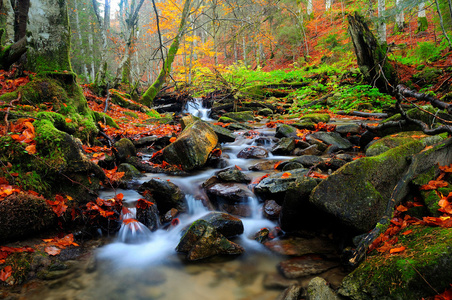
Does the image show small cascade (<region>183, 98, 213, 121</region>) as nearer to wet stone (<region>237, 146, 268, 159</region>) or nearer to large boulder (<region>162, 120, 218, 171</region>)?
wet stone (<region>237, 146, 268, 159</region>)

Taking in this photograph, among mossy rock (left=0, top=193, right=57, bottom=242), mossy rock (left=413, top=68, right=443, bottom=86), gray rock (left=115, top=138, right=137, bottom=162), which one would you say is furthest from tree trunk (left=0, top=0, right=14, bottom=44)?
mossy rock (left=413, top=68, right=443, bottom=86)

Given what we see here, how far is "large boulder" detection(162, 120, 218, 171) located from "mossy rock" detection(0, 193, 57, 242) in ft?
9.66

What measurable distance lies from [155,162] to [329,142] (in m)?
4.72

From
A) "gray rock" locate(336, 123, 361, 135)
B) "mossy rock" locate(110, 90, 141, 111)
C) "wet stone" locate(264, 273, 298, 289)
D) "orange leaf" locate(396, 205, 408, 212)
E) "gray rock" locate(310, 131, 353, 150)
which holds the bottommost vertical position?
"wet stone" locate(264, 273, 298, 289)

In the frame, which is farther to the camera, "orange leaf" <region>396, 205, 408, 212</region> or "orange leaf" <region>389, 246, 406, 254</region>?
"orange leaf" <region>396, 205, 408, 212</region>

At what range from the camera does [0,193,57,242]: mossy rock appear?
8.28 ft

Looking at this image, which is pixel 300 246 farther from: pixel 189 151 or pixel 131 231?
pixel 189 151

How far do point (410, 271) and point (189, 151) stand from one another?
4473 millimetres

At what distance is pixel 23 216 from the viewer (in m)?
2.66

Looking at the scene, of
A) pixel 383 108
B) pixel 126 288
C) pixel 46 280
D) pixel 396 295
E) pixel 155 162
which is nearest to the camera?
pixel 396 295

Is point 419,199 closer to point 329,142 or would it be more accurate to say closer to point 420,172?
point 420,172

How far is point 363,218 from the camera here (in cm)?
279

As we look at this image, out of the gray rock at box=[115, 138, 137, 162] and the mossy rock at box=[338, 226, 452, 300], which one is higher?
the gray rock at box=[115, 138, 137, 162]

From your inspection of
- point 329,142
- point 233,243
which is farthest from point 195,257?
point 329,142
